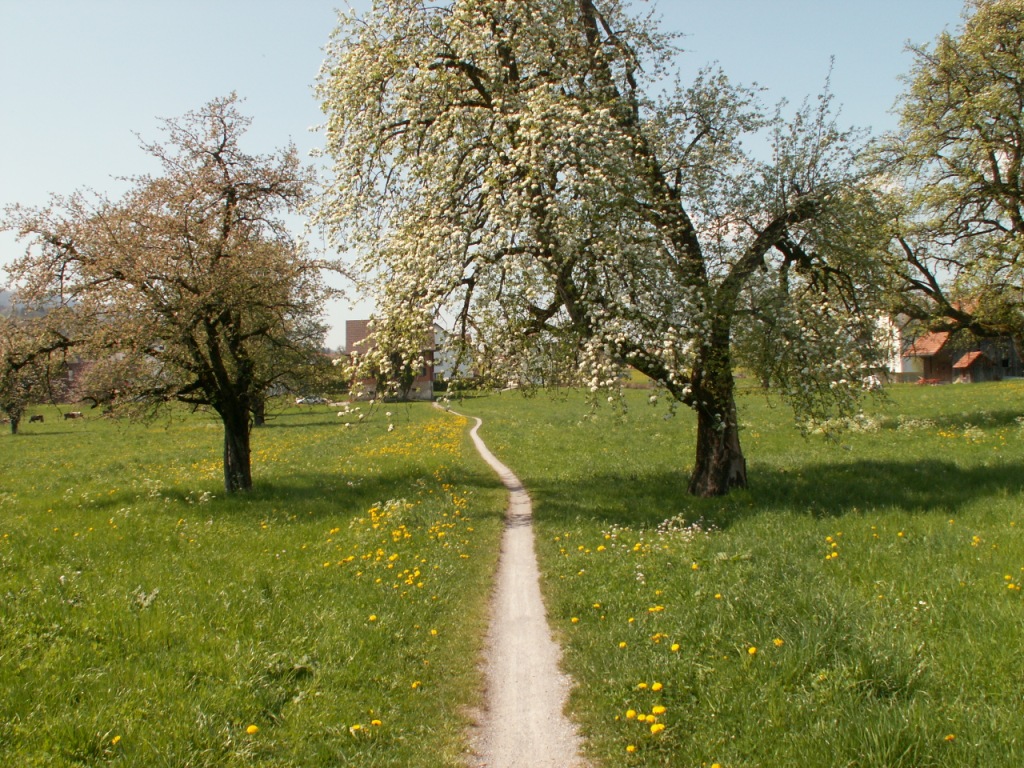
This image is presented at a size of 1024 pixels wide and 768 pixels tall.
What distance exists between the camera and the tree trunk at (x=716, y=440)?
1401 centimetres

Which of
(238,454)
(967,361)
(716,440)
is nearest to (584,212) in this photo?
(716,440)

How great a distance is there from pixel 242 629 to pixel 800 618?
5374 millimetres

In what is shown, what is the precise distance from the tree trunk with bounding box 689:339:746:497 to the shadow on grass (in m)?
0.43

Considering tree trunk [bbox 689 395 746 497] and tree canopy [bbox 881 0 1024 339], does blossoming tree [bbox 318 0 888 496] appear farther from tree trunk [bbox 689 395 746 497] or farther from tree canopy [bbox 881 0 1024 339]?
tree canopy [bbox 881 0 1024 339]

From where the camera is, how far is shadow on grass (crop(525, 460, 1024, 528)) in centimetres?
1238

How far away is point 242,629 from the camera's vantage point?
23.9 ft

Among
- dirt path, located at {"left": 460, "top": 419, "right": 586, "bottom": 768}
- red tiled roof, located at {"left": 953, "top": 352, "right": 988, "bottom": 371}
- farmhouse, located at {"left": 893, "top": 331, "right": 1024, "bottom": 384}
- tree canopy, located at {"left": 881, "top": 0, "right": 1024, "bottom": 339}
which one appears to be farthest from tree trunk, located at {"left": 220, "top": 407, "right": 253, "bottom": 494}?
red tiled roof, located at {"left": 953, "top": 352, "right": 988, "bottom": 371}

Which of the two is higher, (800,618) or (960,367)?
(960,367)

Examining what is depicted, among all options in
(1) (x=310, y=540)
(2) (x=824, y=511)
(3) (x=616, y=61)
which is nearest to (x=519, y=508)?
(1) (x=310, y=540)

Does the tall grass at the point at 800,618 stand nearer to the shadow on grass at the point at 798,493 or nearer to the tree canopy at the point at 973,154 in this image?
the shadow on grass at the point at 798,493

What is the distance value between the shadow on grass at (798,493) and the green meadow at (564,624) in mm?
104

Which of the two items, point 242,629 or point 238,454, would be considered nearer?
point 242,629

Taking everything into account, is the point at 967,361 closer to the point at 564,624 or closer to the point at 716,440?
the point at 716,440

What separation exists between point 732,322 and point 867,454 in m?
8.33
